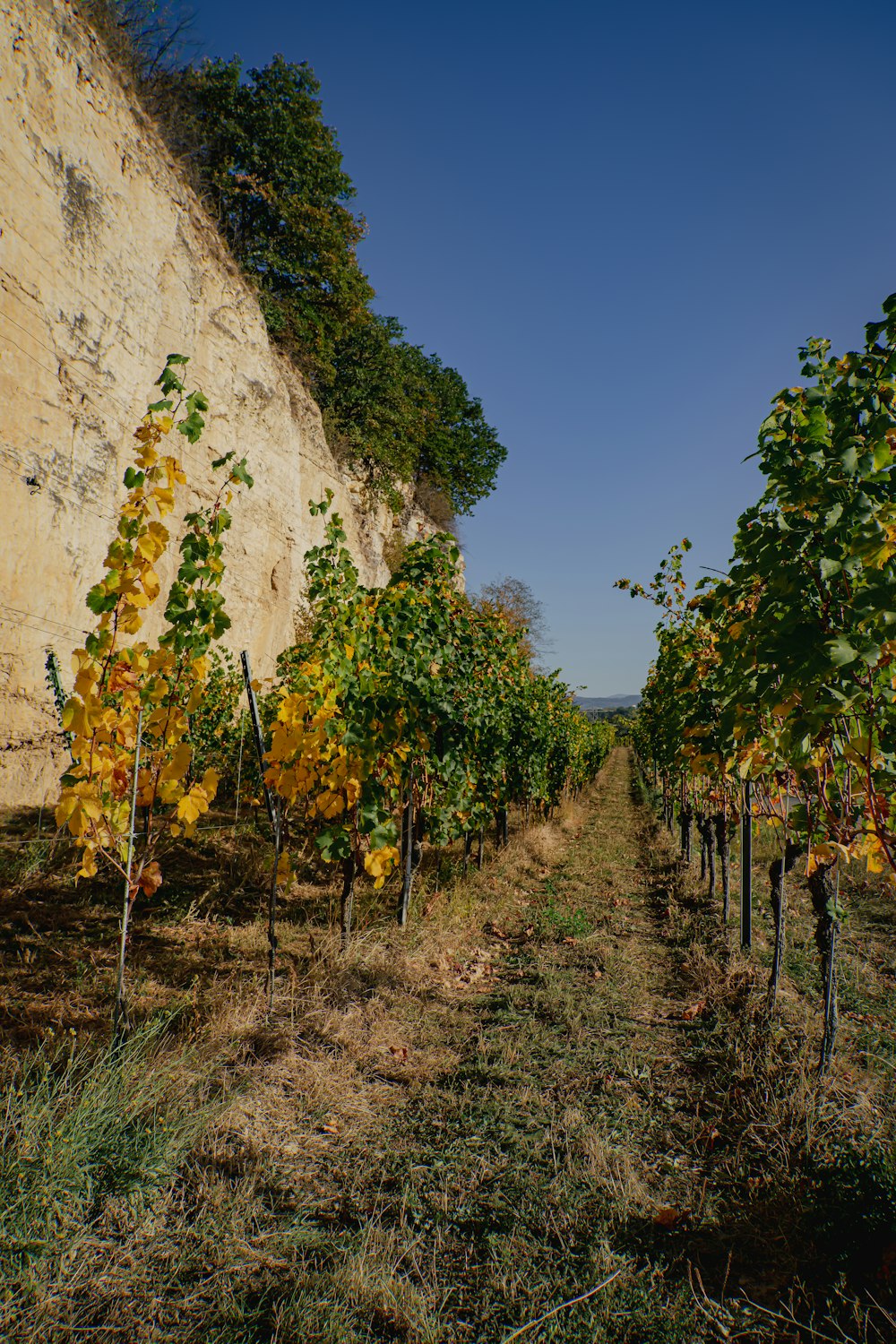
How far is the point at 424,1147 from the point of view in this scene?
9.55ft

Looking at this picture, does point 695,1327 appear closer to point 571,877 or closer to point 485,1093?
point 485,1093

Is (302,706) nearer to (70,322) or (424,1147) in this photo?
(424,1147)

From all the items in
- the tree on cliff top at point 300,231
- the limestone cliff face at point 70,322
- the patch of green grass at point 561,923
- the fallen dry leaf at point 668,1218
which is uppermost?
the tree on cliff top at point 300,231

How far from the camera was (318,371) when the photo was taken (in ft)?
55.8

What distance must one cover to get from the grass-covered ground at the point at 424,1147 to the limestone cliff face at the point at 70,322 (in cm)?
429

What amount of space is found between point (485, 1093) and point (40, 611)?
796 centimetres

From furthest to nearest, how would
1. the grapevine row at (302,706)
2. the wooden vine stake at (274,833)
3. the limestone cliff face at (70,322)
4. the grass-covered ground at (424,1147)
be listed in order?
the limestone cliff face at (70,322)
the wooden vine stake at (274,833)
the grapevine row at (302,706)
the grass-covered ground at (424,1147)

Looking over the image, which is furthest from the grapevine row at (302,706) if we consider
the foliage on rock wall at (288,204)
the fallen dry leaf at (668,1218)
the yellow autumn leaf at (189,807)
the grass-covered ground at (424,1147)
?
the foliage on rock wall at (288,204)

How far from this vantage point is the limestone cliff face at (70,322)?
7.94 meters

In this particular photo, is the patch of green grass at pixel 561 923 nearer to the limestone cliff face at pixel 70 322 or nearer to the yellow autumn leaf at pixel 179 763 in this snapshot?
the yellow autumn leaf at pixel 179 763

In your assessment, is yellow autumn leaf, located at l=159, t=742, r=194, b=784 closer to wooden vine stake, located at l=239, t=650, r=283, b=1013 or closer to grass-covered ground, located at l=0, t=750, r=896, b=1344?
wooden vine stake, located at l=239, t=650, r=283, b=1013

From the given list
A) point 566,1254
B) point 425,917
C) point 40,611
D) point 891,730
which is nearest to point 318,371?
point 40,611

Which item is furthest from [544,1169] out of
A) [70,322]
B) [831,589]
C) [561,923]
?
[70,322]

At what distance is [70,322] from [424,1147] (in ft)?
34.3
